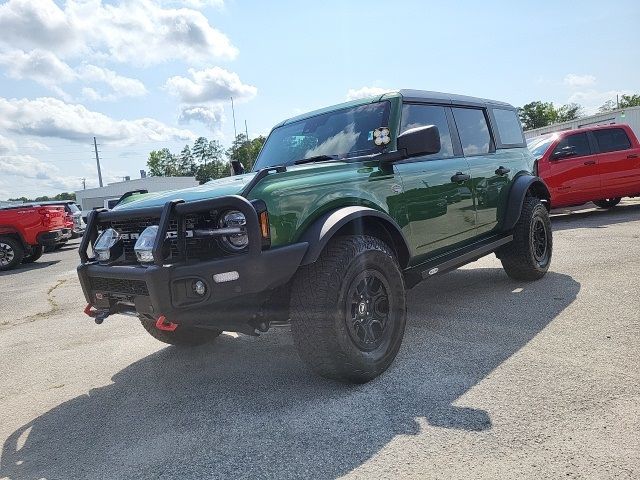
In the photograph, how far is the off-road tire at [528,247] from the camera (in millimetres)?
5117

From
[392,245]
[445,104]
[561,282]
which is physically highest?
[445,104]

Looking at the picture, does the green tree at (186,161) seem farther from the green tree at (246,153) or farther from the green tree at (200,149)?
the green tree at (246,153)

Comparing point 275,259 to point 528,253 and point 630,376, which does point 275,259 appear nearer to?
point 630,376

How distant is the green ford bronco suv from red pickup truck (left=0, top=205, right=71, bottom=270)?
9419 millimetres

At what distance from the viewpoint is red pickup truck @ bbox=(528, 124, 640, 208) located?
9.87 metres

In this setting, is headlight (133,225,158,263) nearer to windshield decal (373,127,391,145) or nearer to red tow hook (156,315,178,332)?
red tow hook (156,315,178,332)

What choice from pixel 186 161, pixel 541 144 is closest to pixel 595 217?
pixel 541 144

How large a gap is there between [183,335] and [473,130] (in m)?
3.20

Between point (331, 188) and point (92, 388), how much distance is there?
217 cm

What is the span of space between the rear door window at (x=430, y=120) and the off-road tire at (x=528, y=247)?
136cm

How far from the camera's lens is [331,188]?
312cm

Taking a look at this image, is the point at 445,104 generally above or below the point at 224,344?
above

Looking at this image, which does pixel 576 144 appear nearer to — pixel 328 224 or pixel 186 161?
pixel 328 224

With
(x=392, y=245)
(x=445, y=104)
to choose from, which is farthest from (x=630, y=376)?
(x=445, y=104)
